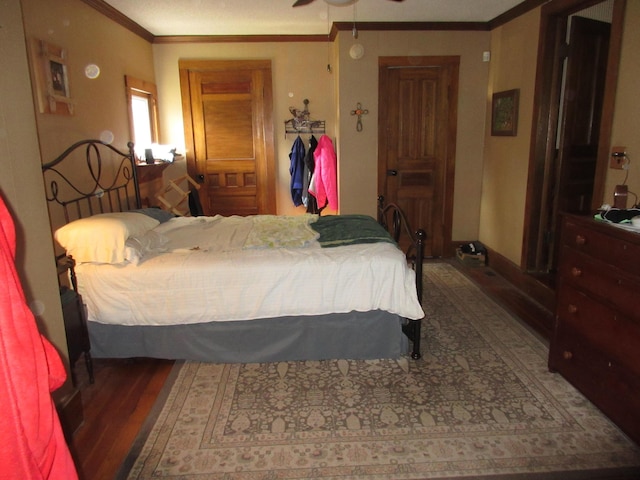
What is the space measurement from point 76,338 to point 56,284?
1.35 ft

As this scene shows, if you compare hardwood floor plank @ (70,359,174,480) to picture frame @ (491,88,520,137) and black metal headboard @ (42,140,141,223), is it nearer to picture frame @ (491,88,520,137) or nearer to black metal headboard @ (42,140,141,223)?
black metal headboard @ (42,140,141,223)

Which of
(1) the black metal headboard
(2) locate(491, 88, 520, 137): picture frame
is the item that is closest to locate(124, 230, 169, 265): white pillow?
(1) the black metal headboard

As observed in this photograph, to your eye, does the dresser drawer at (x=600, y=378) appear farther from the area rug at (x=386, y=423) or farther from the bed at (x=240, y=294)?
the bed at (x=240, y=294)

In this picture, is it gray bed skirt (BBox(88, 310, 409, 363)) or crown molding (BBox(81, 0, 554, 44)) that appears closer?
gray bed skirt (BBox(88, 310, 409, 363))

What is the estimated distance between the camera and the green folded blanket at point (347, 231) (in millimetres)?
2943

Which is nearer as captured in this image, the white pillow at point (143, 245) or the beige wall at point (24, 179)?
the beige wall at point (24, 179)

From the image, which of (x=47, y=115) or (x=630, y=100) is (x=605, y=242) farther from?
(x=47, y=115)

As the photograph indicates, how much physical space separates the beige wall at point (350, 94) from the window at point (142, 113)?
22 cm

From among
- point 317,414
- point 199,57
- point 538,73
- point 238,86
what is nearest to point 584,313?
point 317,414

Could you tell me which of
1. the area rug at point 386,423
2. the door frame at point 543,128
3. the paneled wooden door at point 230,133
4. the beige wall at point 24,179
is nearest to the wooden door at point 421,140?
the door frame at point 543,128

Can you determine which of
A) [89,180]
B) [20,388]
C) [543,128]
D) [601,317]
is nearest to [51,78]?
[89,180]

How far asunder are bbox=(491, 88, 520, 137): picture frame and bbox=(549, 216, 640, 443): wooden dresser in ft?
7.10

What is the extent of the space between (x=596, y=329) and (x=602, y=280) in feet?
0.83

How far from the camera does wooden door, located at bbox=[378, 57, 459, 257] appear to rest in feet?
15.6
